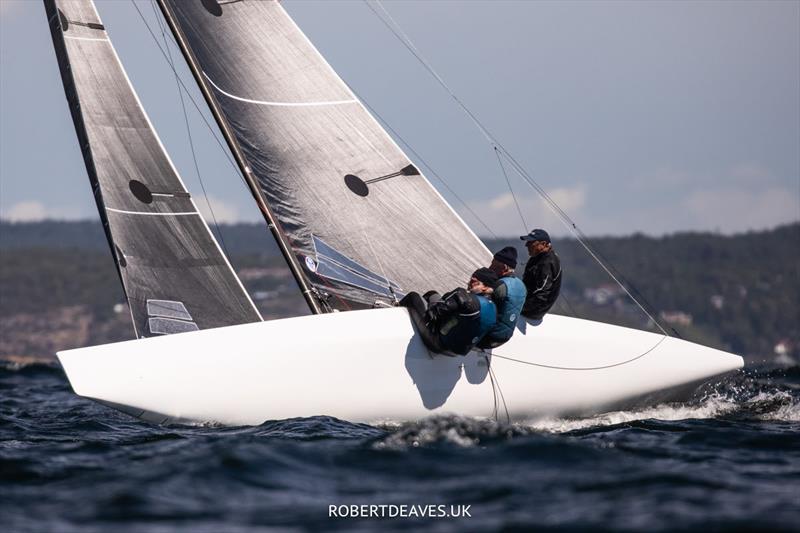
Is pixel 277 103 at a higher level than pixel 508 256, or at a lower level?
higher

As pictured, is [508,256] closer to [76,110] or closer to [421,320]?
[421,320]

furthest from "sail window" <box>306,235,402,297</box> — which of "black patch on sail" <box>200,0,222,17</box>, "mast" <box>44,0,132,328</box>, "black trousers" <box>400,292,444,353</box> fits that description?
"black patch on sail" <box>200,0,222,17</box>

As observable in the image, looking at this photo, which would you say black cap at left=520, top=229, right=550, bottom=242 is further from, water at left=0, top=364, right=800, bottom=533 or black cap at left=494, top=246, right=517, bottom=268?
water at left=0, top=364, right=800, bottom=533

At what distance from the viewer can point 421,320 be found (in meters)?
7.73

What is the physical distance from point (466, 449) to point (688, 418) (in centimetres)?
281

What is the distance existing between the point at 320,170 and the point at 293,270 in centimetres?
86

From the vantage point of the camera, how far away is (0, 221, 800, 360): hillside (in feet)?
301

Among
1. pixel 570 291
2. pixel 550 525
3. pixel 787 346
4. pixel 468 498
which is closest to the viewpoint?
pixel 550 525

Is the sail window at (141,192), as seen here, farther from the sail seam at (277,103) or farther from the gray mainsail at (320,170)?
the sail seam at (277,103)

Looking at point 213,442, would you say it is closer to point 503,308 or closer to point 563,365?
point 503,308

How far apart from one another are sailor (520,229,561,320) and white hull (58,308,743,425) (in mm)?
142

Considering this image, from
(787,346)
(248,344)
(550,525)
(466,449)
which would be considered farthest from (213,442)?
(787,346)

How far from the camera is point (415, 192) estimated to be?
8.70 m

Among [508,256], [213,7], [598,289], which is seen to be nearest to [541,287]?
[508,256]
